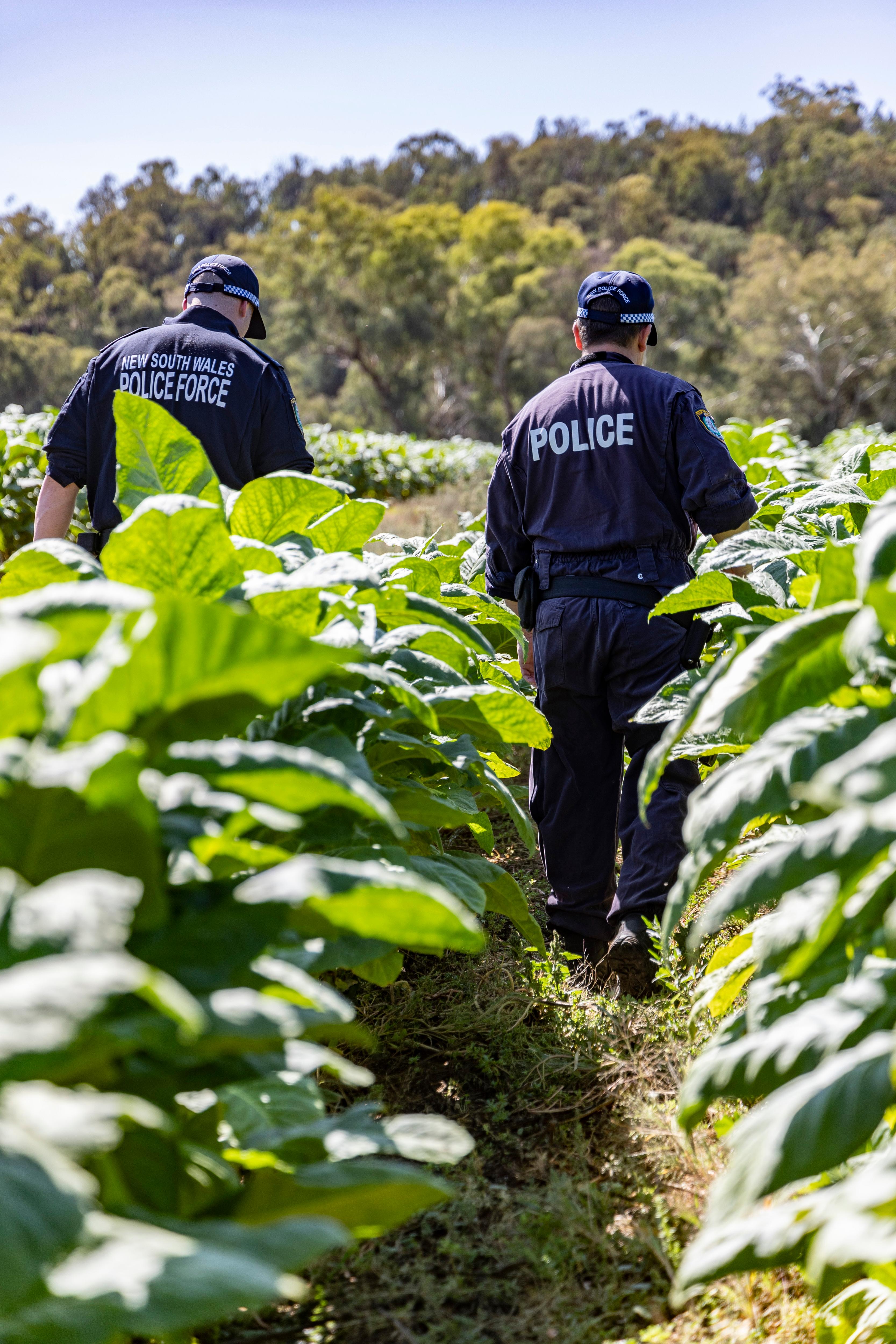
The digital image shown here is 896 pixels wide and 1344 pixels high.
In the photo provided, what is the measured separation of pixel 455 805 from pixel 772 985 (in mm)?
849

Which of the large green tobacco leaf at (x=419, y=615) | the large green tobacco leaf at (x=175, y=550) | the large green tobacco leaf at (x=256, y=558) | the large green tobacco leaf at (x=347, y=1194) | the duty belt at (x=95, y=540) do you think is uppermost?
the large green tobacco leaf at (x=175, y=550)

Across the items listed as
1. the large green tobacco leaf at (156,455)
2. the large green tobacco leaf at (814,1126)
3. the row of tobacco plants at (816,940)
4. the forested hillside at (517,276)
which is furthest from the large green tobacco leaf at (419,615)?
the forested hillside at (517,276)

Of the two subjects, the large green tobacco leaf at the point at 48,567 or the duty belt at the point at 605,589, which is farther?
the duty belt at the point at 605,589

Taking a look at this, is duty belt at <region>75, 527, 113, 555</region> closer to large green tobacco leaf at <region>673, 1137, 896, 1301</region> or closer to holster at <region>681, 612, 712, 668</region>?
holster at <region>681, 612, 712, 668</region>

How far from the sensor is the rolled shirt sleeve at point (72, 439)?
4.11m

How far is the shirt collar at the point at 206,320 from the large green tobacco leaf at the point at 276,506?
2.21m

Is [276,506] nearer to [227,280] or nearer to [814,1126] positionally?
[814,1126]

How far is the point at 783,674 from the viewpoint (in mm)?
1564

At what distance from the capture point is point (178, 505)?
1.74 m

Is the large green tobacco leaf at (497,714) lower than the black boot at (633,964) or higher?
higher

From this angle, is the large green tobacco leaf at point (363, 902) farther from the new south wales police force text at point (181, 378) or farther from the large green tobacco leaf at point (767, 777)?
the new south wales police force text at point (181, 378)

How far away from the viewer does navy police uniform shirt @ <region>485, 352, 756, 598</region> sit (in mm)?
3629

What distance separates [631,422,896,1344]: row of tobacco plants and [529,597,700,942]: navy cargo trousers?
1578 mm

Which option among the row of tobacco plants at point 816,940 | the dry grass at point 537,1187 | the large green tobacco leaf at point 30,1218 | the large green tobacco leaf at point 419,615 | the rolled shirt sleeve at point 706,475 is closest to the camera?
the large green tobacco leaf at point 30,1218
